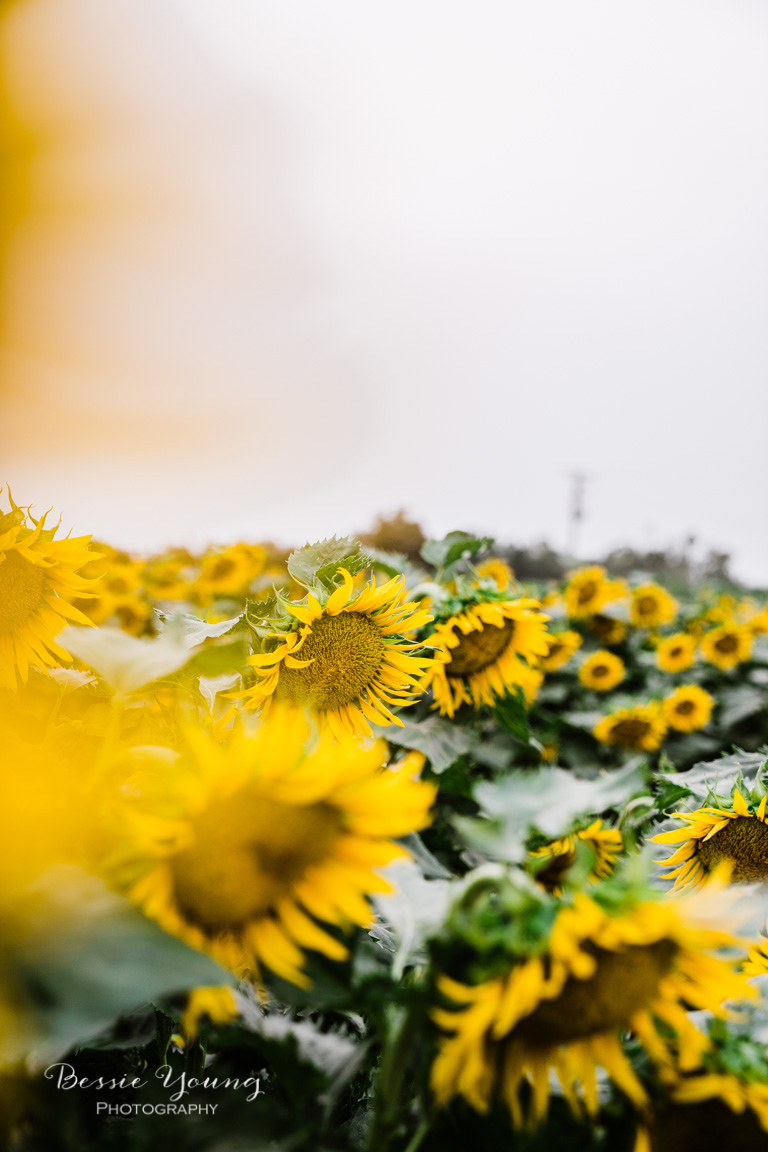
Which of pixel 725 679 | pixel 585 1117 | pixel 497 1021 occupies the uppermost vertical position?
pixel 497 1021

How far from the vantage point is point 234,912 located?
44 centimetres

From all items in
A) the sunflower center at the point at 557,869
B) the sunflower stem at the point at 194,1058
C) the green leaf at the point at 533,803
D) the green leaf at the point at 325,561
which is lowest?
the sunflower stem at the point at 194,1058

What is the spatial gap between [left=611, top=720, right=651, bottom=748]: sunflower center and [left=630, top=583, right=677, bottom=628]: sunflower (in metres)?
0.92

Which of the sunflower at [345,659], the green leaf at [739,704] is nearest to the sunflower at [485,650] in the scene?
the sunflower at [345,659]

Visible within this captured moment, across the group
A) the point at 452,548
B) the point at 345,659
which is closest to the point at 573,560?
the point at 452,548

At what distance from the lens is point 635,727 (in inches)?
103

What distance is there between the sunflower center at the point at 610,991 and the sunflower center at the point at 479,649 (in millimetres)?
974

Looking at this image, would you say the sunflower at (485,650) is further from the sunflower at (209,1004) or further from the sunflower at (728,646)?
the sunflower at (728,646)

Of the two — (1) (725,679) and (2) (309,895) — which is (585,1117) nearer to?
(2) (309,895)

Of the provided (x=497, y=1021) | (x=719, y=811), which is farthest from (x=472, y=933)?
(x=719, y=811)

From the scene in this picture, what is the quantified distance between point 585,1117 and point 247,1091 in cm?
28

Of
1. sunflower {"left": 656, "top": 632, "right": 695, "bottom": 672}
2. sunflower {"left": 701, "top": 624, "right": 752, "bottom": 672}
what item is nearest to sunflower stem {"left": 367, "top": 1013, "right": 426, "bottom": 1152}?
sunflower {"left": 656, "top": 632, "right": 695, "bottom": 672}

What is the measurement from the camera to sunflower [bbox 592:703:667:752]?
8.46 ft

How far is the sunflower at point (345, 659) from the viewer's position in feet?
3.10
